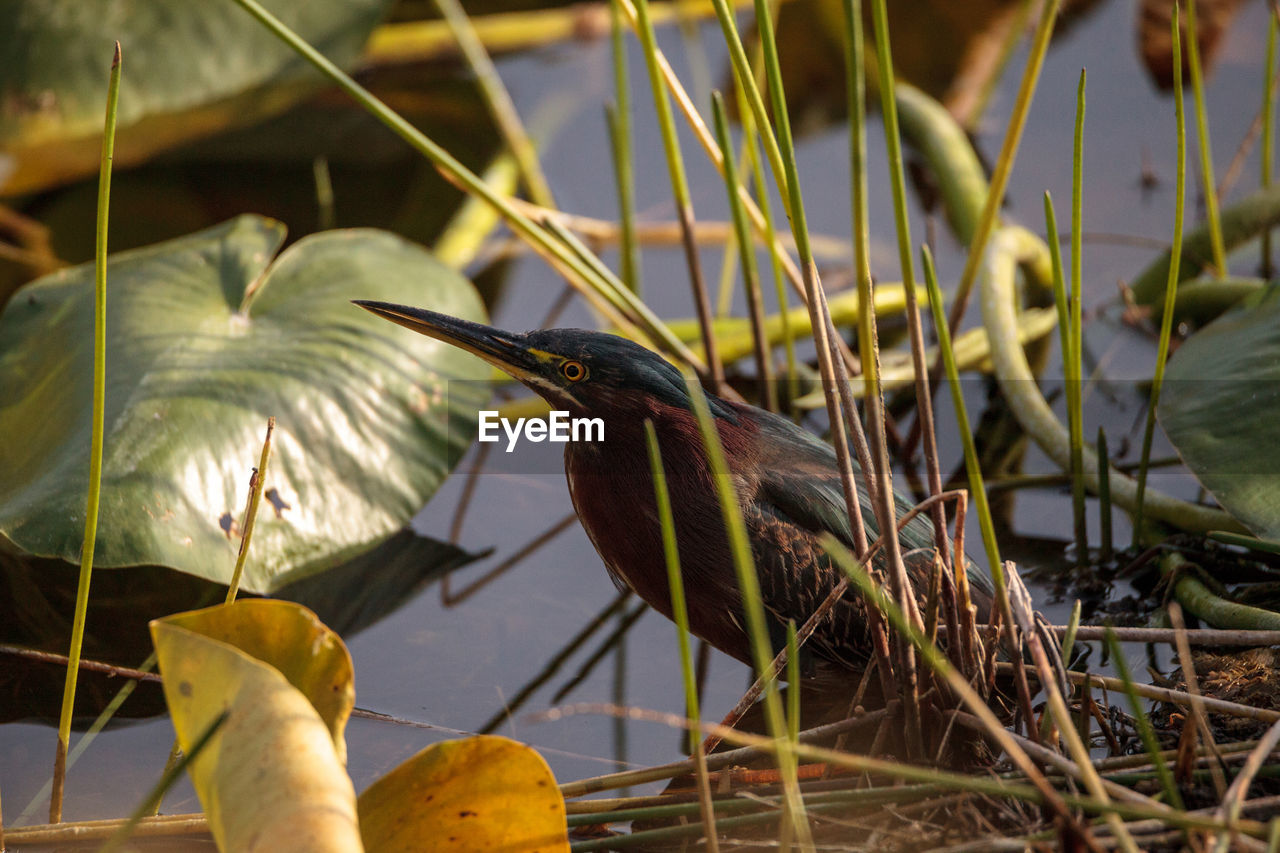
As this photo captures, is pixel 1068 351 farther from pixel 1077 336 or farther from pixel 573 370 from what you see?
pixel 573 370

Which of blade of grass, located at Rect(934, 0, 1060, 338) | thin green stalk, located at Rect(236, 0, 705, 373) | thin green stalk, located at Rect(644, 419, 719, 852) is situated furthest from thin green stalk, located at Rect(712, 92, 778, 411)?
thin green stalk, located at Rect(644, 419, 719, 852)

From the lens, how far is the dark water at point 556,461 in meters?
2.87

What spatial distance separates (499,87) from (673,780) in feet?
10.2

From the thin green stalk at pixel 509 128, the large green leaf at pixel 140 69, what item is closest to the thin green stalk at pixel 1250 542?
the thin green stalk at pixel 509 128

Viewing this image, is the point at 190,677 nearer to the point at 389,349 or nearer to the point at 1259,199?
the point at 389,349

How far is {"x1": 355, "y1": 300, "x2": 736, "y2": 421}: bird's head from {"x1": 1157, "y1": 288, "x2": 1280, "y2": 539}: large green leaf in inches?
46.9

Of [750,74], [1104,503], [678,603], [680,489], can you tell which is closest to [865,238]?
[750,74]

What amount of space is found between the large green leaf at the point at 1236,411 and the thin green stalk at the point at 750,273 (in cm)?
115

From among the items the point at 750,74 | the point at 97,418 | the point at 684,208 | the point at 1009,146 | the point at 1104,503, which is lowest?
the point at 1104,503

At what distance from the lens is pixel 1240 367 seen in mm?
3070

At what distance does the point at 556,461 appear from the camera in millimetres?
4035

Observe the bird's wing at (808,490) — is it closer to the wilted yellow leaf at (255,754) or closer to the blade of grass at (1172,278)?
the blade of grass at (1172,278)

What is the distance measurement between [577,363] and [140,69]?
2.53 metres

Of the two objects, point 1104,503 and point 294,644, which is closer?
point 294,644
